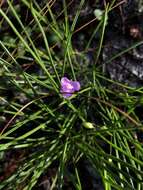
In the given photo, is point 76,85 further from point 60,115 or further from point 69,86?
point 60,115

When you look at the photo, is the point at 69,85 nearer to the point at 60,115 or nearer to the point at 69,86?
the point at 69,86

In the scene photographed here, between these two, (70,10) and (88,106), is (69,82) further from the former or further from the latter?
(70,10)

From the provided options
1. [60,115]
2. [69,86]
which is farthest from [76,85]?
[60,115]

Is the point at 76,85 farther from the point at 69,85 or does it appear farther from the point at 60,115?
the point at 60,115

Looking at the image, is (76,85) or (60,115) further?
(60,115)

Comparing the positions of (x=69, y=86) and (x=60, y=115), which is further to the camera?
(x=60, y=115)

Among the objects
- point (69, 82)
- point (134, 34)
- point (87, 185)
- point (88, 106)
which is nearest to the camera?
point (69, 82)

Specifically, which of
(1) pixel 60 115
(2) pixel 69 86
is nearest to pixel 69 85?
(2) pixel 69 86

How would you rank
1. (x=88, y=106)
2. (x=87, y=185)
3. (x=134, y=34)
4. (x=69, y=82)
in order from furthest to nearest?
(x=134, y=34) → (x=87, y=185) → (x=88, y=106) → (x=69, y=82)

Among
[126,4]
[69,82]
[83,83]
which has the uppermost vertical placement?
[126,4]

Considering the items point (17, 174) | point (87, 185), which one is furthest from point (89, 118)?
point (17, 174)

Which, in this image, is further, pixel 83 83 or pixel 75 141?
pixel 83 83
